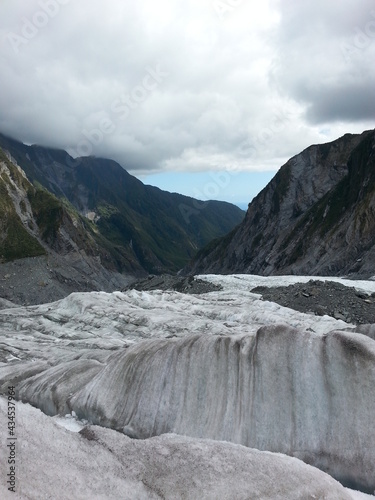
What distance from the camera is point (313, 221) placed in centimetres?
10631

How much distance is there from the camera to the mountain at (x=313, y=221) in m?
80.6

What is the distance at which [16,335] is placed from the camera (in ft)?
101

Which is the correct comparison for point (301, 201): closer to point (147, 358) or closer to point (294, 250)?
point (294, 250)

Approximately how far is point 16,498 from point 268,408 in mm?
8987

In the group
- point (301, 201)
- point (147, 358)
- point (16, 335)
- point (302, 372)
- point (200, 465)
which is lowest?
point (16, 335)

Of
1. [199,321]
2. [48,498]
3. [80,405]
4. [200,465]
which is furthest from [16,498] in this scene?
[199,321]

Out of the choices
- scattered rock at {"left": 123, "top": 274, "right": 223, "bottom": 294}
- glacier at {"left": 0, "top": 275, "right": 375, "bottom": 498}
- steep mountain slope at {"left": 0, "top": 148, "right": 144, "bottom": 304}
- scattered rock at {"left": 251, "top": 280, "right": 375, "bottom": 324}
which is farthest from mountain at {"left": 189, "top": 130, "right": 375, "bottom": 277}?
steep mountain slope at {"left": 0, "top": 148, "right": 144, "bottom": 304}

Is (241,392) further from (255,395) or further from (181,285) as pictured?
(181,285)

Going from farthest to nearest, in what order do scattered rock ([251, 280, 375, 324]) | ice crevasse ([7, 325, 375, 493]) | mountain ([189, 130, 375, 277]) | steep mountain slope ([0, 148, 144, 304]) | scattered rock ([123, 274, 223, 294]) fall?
1. steep mountain slope ([0, 148, 144, 304])
2. mountain ([189, 130, 375, 277])
3. scattered rock ([123, 274, 223, 294])
4. scattered rock ([251, 280, 375, 324])
5. ice crevasse ([7, 325, 375, 493])

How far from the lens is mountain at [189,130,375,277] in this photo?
264 feet

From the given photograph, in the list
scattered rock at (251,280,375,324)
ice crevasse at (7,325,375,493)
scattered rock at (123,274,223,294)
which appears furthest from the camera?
scattered rock at (123,274,223,294)

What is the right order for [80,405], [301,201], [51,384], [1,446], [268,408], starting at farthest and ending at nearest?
1. [301,201]
2. [51,384]
3. [80,405]
4. [268,408]
5. [1,446]

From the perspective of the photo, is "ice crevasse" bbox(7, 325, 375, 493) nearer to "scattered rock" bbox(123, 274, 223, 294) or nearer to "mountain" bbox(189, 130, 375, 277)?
"scattered rock" bbox(123, 274, 223, 294)

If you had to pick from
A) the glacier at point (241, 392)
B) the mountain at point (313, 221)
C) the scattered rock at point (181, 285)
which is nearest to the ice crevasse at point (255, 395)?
the glacier at point (241, 392)
